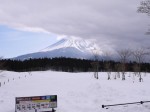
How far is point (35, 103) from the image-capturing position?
63.6 feet

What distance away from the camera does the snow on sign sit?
18.9m

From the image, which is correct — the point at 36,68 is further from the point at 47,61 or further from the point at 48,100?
the point at 48,100

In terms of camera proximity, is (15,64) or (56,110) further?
(15,64)

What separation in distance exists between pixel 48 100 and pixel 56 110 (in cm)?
103

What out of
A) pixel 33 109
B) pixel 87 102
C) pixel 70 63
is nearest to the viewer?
pixel 33 109

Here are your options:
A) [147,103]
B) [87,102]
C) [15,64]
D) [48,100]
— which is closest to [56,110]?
[48,100]

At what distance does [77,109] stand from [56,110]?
5.29 feet

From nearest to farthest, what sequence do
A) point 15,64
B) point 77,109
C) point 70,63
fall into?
point 77,109 → point 15,64 → point 70,63

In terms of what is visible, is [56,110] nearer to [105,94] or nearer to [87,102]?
[87,102]

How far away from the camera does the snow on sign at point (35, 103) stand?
18.9 meters

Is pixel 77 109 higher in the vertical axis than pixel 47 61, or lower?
lower

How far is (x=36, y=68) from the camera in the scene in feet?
481

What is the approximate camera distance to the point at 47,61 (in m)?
Result: 154

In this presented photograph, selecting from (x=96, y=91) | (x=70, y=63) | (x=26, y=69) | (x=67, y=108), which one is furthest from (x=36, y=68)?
(x=67, y=108)
